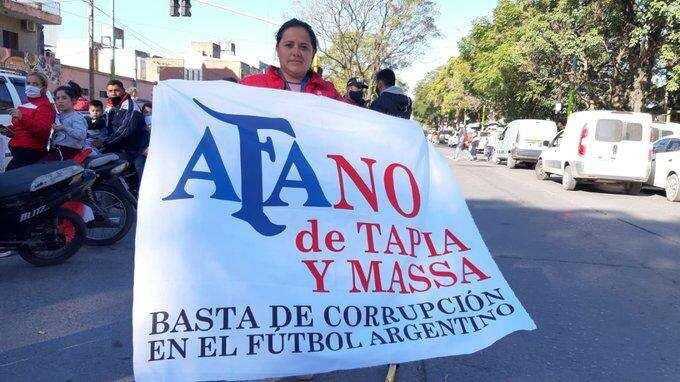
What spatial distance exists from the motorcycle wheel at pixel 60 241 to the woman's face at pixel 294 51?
131 inches

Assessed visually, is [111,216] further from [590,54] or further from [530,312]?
[590,54]

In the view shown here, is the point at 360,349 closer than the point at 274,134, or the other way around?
the point at 360,349

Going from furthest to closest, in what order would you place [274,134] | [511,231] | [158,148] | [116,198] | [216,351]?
1. [511,231]
2. [116,198]
3. [274,134]
4. [158,148]
5. [216,351]

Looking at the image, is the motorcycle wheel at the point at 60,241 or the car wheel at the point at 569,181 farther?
the car wheel at the point at 569,181

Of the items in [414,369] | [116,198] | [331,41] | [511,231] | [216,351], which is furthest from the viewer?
[331,41]

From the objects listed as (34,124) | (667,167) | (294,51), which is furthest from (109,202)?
(667,167)

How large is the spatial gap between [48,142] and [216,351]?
16.8 feet

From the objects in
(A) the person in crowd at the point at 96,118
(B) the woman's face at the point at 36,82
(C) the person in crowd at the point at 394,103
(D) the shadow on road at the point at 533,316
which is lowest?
(D) the shadow on road at the point at 533,316

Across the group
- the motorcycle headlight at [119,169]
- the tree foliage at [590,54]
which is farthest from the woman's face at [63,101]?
the tree foliage at [590,54]

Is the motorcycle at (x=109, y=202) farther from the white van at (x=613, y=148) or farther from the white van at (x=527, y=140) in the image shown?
the white van at (x=527, y=140)

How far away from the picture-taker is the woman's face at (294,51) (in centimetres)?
303

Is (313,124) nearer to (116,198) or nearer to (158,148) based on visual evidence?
(158,148)

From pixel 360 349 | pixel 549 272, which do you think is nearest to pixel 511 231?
pixel 549 272

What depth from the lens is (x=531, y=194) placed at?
43.2ft
